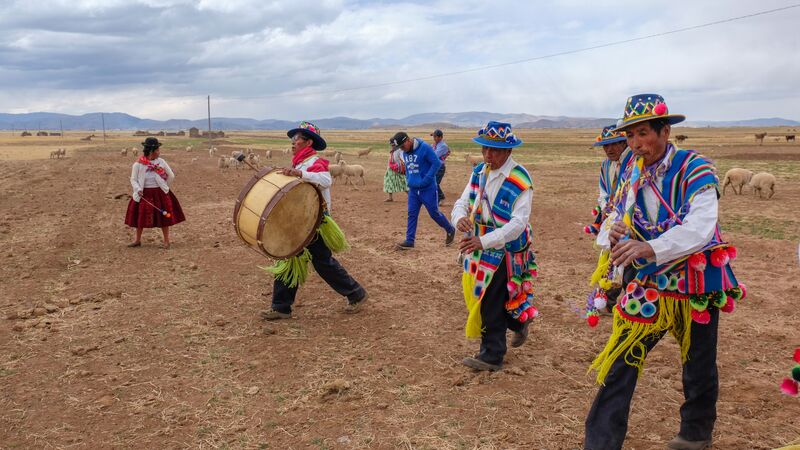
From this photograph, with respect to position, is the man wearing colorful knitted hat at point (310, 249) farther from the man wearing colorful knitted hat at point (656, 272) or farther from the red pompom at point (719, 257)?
the red pompom at point (719, 257)

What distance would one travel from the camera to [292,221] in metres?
5.74

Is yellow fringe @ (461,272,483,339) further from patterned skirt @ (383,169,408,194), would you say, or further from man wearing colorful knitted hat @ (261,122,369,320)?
patterned skirt @ (383,169,408,194)

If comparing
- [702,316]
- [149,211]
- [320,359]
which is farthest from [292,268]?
[149,211]

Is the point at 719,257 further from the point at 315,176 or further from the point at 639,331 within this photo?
the point at 315,176

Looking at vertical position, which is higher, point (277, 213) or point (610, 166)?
point (610, 166)

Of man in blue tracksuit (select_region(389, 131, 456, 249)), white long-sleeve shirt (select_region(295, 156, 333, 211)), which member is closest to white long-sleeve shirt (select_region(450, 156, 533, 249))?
white long-sleeve shirt (select_region(295, 156, 333, 211))

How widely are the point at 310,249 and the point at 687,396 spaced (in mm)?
3800

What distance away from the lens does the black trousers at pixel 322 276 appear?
6.15 metres

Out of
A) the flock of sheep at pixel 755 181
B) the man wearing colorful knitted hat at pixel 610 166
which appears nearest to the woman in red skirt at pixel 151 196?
the man wearing colorful knitted hat at pixel 610 166

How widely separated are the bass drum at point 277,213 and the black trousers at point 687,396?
3359 millimetres

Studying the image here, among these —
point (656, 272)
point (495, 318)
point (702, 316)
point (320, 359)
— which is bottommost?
point (320, 359)

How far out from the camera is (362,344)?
5637mm

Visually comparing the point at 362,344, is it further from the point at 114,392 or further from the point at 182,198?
the point at 182,198

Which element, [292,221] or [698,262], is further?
[292,221]
